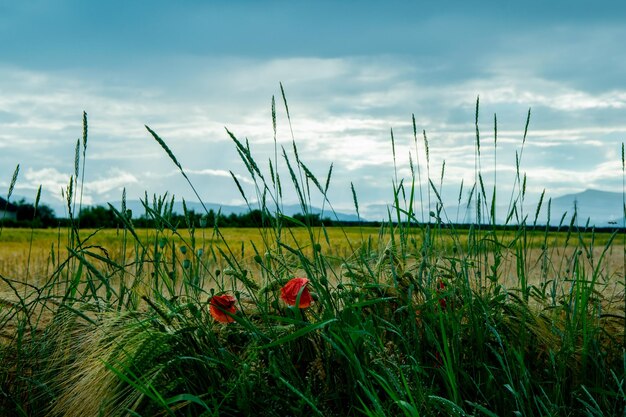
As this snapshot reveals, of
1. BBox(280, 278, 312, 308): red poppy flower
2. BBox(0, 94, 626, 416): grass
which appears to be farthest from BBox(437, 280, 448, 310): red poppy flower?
BBox(280, 278, 312, 308): red poppy flower

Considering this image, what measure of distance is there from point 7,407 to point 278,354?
99 cm

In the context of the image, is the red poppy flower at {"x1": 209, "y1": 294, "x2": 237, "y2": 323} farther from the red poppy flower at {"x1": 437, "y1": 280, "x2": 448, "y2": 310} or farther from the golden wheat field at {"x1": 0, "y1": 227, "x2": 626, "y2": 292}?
the red poppy flower at {"x1": 437, "y1": 280, "x2": 448, "y2": 310}

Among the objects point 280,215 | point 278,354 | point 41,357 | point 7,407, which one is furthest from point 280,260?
point 7,407

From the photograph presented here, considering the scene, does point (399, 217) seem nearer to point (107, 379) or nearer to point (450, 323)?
point (450, 323)

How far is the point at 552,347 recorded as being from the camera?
2.20 meters

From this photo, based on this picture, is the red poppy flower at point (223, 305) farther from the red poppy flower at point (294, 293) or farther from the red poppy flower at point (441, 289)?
the red poppy flower at point (441, 289)

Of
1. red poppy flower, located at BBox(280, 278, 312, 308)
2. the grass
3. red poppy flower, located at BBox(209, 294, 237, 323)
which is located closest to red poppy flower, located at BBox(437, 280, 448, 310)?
the grass

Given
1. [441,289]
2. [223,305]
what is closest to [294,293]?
[223,305]

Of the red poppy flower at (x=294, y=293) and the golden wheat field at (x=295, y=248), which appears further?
the golden wheat field at (x=295, y=248)

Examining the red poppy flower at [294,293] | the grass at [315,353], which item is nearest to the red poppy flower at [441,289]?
the grass at [315,353]

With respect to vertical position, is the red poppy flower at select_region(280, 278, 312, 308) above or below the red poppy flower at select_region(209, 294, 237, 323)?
above

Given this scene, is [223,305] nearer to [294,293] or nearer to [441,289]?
[294,293]

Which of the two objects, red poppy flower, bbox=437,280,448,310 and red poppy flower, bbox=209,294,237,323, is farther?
red poppy flower, bbox=437,280,448,310

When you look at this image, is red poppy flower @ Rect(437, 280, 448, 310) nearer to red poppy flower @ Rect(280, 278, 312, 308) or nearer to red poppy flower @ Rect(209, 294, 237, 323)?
red poppy flower @ Rect(280, 278, 312, 308)
